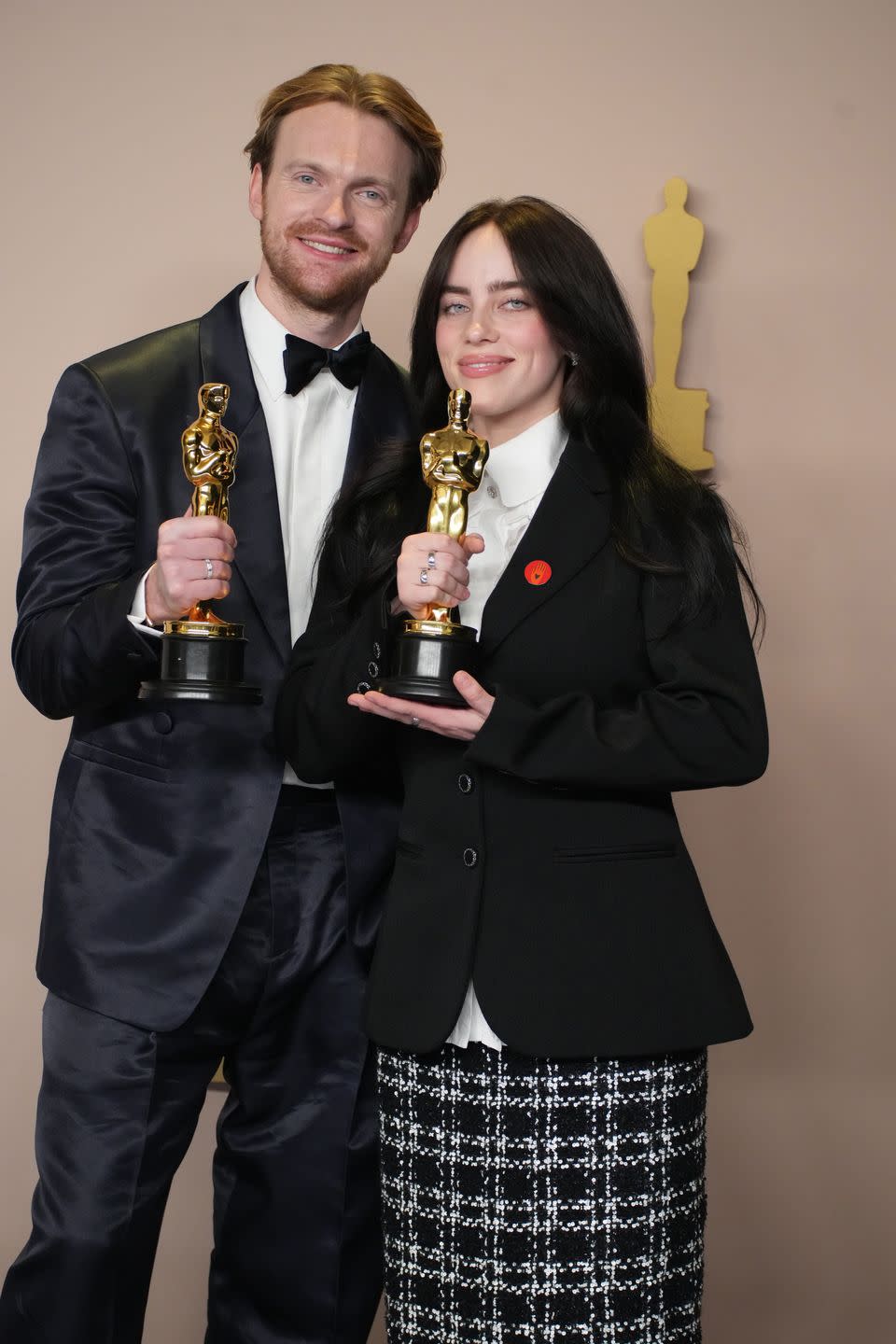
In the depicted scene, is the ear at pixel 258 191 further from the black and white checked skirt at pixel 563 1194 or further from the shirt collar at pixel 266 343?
the black and white checked skirt at pixel 563 1194

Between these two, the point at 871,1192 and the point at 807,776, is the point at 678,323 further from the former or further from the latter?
the point at 871,1192

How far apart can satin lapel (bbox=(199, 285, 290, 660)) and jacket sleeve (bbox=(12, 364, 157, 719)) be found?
0.18 metres

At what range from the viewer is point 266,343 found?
8.83 feet

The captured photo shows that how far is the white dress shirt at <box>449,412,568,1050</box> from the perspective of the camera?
7.61ft

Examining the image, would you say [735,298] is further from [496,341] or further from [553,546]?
[553,546]

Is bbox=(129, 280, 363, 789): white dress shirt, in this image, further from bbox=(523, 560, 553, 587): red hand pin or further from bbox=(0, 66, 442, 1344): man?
bbox=(523, 560, 553, 587): red hand pin

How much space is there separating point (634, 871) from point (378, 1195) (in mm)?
939

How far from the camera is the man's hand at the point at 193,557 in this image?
6.91 ft

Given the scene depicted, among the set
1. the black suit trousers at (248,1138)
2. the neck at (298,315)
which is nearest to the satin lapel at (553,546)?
the black suit trousers at (248,1138)

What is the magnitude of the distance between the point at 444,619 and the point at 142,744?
2.24 ft

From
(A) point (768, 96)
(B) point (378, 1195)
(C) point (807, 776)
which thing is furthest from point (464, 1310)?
(A) point (768, 96)

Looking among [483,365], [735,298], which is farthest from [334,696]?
[735,298]

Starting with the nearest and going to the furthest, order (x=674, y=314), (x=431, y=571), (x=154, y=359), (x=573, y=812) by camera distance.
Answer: (x=431, y=571), (x=573, y=812), (x=154, y=359), (x=674, y=314)

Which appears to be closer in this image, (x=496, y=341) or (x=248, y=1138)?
(x=496, y=341)
